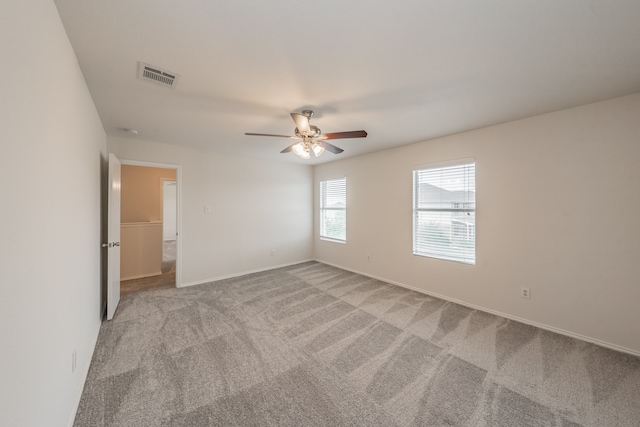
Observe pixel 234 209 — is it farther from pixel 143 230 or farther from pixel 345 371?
pixel 345 371

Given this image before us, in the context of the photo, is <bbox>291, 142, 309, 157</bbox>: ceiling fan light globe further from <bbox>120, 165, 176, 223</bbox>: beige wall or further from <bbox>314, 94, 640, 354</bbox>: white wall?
<bbox>120, 165, 176, 223</bbox>: beige wall

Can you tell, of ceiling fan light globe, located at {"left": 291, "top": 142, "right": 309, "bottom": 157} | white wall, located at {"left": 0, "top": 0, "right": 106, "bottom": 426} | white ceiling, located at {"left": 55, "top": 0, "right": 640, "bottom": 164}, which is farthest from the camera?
ceiling fan light globe, located at {"left": 291, "top": 142, "right": 309, "bottom": 157}

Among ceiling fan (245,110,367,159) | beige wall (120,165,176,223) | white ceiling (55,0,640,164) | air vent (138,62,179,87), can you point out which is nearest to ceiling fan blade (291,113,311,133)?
ceiling fan (245,110,367,159)

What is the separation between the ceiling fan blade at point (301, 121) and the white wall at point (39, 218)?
1.56 metres

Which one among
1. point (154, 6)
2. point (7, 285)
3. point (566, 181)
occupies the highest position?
→ point (154, 6)

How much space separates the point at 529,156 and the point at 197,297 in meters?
4.80

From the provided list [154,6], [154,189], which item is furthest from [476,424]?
[154,189]

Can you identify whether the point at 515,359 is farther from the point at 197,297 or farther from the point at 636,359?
the point at 197,297

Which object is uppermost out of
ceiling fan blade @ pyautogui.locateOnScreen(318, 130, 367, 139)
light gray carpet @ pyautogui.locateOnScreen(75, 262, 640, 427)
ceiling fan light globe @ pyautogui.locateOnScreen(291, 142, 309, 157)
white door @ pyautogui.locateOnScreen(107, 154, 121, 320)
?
ceiling fan blade @ pyautogui.locateOnScreen(318, 130, 367, 139)

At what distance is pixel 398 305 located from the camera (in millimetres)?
3260

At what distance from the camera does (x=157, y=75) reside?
A: 6.26 ft

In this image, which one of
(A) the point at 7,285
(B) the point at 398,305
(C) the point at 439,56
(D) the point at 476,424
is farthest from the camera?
(B) the point at 398,305

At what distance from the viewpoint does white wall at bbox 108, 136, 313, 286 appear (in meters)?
4.01

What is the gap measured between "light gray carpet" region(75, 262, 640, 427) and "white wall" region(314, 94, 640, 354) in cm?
32
